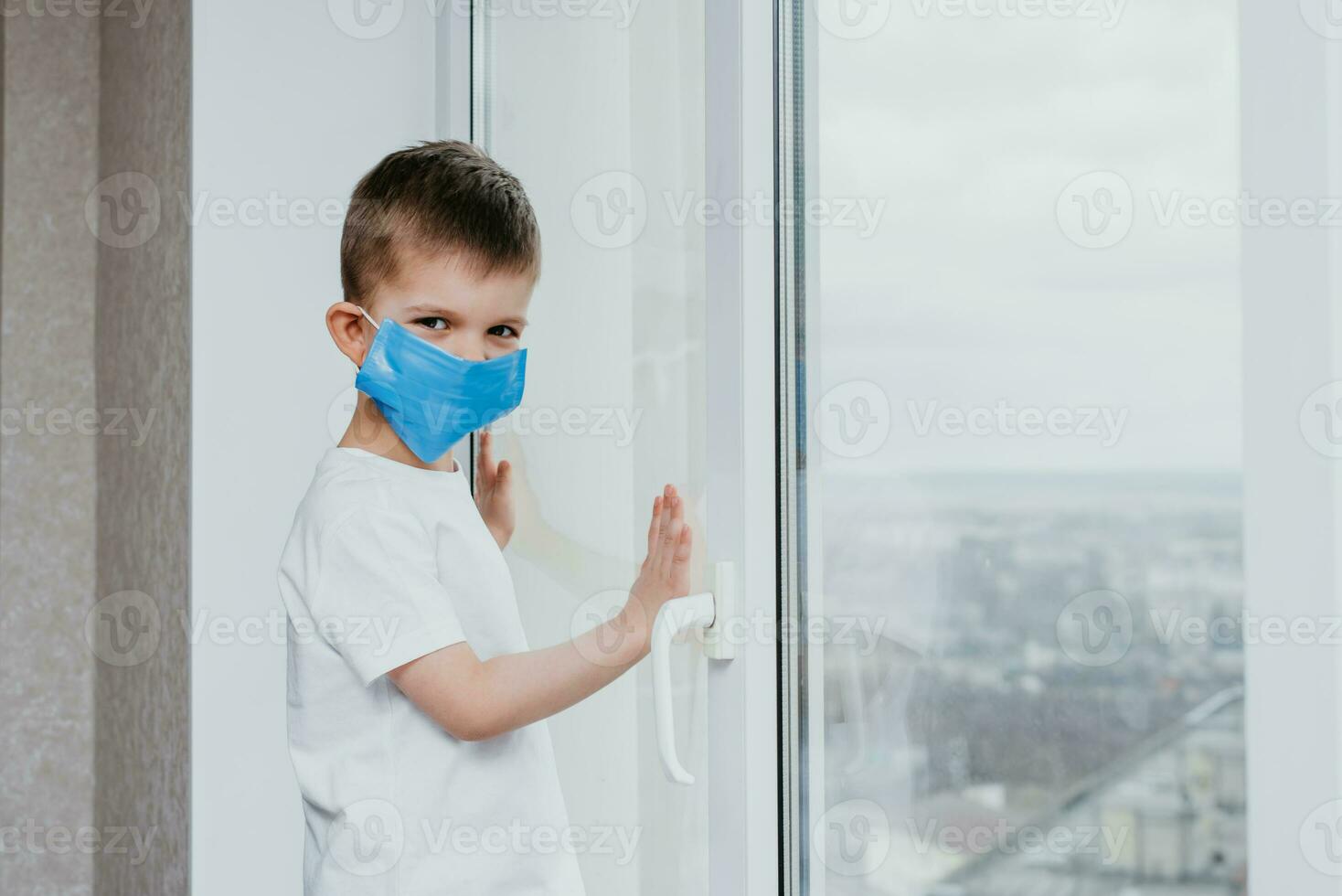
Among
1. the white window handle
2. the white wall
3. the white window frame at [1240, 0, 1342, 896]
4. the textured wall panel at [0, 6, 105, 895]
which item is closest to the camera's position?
the white window frame at [1240, 0, 1342, 896]

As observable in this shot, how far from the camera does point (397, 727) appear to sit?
85 centimetres

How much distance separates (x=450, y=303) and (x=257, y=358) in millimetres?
520

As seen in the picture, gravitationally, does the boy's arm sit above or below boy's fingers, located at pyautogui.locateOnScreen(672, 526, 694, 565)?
below

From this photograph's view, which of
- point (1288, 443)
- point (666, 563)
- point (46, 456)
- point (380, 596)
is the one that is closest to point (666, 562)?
point (666, 563)

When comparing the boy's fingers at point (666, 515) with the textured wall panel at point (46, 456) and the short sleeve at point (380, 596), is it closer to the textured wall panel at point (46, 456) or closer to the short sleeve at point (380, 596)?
the short sleeve at point (380, 596)

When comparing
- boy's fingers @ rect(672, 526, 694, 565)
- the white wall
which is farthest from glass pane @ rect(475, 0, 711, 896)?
the white wall

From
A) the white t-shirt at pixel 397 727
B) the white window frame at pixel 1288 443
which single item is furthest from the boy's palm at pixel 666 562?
the white window frame at pixel 1288 443

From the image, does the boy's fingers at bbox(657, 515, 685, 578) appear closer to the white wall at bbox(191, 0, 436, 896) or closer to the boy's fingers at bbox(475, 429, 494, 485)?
the boy's fingers at bbox(475, 429, 494, 485)

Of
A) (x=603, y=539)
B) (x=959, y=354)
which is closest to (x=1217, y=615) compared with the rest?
(x=959, y=354)

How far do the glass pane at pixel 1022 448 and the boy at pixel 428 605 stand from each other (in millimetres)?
179

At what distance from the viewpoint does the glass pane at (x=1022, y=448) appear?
21.9 inches

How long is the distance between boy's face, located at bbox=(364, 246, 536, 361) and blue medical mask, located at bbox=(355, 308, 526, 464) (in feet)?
0.05

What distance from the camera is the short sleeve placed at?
30.9 inches

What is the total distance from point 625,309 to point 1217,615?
56cm
